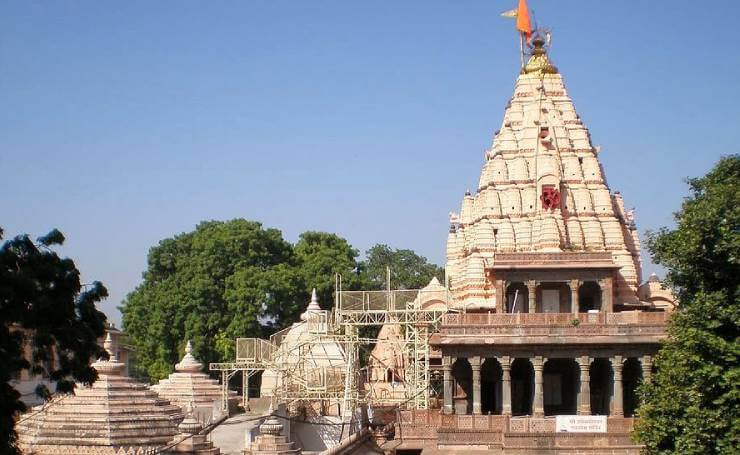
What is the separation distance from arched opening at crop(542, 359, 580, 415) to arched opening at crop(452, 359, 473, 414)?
295cm

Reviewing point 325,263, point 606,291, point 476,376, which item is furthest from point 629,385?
point 325,263

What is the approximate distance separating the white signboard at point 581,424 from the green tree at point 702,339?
5.29 metres

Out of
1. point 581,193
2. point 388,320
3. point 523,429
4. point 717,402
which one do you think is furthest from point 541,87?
point 717,402

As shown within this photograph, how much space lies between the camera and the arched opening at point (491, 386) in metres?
41.9

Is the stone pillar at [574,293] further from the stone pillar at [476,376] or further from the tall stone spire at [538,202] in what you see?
the stone pillar at [476,376]

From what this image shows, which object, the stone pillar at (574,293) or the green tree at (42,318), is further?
the stone pillar at (574,293)

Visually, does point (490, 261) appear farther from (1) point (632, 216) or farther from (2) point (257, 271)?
(2) point (257, 271)

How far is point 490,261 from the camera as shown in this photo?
44.2m

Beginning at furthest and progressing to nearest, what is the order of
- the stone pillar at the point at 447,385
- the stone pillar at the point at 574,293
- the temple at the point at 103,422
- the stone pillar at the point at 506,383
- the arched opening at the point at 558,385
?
the arched opening at the point at 558,385, the stone pillar at the point at 574,293, the stone pillar at the point at 447,385, the stone pillar at the point at 506,383, the temple at the point at 103,422

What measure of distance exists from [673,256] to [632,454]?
8.32m

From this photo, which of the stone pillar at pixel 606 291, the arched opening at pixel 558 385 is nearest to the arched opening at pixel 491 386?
the arched opening at pixel 558 385

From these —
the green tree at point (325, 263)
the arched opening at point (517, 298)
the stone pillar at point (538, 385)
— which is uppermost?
the green tree at point (325, 263)

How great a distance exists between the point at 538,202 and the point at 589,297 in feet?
15.9

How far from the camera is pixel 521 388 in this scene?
42.5 metres
